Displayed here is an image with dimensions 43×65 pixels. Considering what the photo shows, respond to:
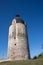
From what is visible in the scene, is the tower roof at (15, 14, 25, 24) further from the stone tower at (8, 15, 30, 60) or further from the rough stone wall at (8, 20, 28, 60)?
the rough stone wall at (8, 20, 28, 60)

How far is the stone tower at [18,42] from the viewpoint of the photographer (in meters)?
24.9

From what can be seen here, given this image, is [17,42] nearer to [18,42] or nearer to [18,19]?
[18,42]

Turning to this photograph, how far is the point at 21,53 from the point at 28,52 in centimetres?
186

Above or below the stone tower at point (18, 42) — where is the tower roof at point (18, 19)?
above

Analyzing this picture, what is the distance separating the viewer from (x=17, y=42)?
25625 mm

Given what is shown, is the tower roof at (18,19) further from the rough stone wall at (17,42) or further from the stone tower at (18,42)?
the rough stone wall at (17,42)

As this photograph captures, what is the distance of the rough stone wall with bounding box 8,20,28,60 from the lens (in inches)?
980

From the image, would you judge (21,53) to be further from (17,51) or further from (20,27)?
(20,27)

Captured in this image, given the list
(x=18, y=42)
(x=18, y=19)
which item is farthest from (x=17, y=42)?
(x=18, y=19)

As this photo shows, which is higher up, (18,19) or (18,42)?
(18,19)

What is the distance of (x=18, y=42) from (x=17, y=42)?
20 cm

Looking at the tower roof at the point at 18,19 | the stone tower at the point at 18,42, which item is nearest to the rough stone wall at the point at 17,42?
the stone tower at the point at 18,42

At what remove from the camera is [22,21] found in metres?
28.4

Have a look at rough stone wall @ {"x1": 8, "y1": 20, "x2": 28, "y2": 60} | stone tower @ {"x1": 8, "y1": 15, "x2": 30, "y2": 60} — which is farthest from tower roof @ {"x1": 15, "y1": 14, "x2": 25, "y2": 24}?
rough stone wall @ {"x1": 8, "y1": 20, "x2": 28, "y2": 60}
